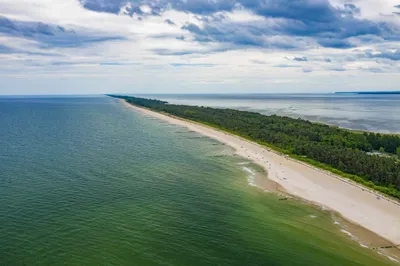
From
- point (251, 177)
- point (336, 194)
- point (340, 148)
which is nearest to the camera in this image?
point (336, 194)

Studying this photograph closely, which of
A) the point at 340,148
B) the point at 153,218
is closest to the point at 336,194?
the point at 153,218

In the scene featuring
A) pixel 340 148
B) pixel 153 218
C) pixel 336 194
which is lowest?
pixel 153 218

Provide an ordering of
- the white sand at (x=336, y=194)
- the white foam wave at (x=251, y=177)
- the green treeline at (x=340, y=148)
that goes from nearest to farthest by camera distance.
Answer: the white sand at (x=336, y=194) → the green treeline at (x=340, y=148) → the white foam wave at (x=251, y=177)

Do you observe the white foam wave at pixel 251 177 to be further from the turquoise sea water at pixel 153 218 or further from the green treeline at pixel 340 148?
the green treeline at pixel 340 148

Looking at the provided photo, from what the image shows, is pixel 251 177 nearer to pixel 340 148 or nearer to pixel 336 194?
pixel 336 194

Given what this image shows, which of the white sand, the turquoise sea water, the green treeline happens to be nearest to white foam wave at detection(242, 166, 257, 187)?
the turquoise sea water

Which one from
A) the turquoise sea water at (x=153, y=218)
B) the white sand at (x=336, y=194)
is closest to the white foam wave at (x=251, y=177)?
the turquoise sea water at (x=153, y=218)

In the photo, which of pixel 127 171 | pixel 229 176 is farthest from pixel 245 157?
pixel 127 171
